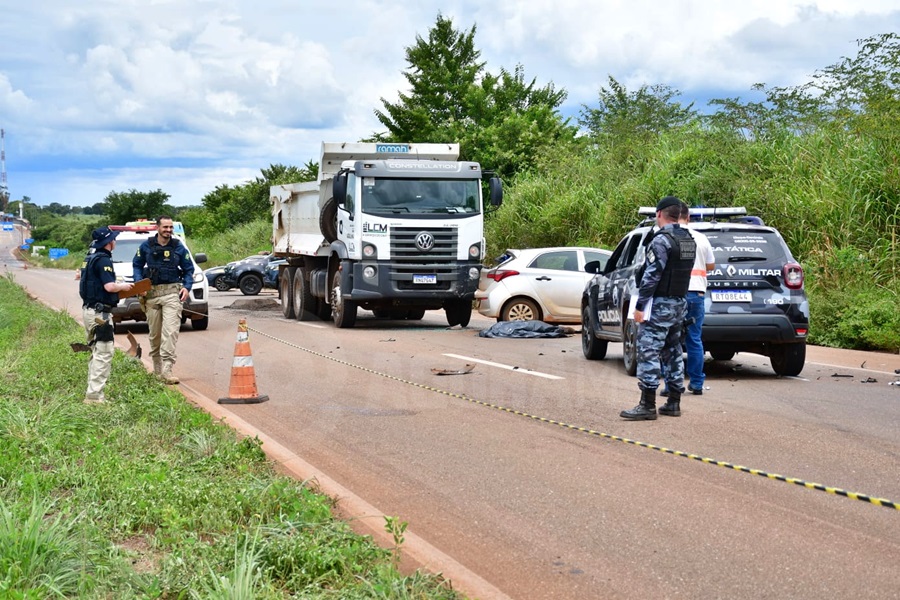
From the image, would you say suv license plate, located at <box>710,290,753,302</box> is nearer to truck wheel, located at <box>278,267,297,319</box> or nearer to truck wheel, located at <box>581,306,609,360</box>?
truck wheel, located at <box>581,306,609,360</box>

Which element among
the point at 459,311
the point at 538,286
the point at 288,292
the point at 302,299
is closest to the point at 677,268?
the point at 538,286

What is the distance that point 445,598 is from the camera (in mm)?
4492

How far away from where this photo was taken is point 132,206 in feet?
310

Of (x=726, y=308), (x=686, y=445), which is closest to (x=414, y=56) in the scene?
(x=726, y=308)

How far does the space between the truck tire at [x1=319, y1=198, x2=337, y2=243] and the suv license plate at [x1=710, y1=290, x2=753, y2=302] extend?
11.0m

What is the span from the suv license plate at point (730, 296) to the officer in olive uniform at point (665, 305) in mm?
2367

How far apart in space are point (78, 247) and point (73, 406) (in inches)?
5009

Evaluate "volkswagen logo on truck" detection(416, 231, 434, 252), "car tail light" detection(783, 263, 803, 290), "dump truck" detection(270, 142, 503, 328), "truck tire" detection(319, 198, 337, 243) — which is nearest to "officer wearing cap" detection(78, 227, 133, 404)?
"car tail light" detection(783, 263, 803, 290)

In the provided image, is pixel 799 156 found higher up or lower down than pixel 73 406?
higher up

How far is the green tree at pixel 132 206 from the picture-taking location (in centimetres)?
9406

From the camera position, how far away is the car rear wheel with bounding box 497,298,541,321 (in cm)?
2014

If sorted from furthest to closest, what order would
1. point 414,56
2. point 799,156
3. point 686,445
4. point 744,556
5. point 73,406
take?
point 414,56, point 799,156, point 73,406, point 686,445, point 744,556

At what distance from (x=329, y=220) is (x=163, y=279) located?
9447 mm

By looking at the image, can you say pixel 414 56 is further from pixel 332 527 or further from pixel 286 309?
pixel 332 527
